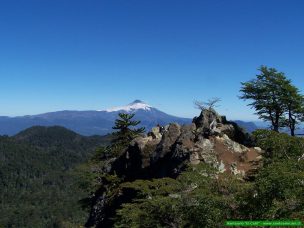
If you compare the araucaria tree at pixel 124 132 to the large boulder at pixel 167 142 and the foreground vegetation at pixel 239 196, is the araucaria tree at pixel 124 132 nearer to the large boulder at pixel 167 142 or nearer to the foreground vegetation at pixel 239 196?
the large boulder at pixel 167 142

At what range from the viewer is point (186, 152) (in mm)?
43812

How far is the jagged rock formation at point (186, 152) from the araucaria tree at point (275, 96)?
7701 millimetres

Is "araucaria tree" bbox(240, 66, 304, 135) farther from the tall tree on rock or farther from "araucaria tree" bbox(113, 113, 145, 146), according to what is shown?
"araucaria tree" bbox(113, 113, 145, 146)

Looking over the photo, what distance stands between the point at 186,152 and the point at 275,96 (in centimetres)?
1987

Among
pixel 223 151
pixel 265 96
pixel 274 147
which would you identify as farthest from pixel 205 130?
pixel 274 147

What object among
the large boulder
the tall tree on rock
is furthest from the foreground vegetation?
the tall tree on rock

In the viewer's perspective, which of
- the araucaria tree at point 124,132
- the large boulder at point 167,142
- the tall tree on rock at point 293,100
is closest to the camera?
the large boulder at point 167,142

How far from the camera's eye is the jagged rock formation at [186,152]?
42344 millimetres

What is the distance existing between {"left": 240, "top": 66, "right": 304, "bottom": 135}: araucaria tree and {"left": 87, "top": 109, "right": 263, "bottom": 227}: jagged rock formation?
7.70 meters

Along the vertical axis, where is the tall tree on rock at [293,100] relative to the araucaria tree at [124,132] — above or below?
above

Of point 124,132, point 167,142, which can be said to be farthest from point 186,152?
point 124,132

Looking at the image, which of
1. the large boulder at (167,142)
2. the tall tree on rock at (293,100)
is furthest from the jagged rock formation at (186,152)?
the tall tree on rock at (293,100)

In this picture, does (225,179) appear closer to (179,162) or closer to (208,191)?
(208,191)

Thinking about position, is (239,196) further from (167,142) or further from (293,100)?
(293,100)
